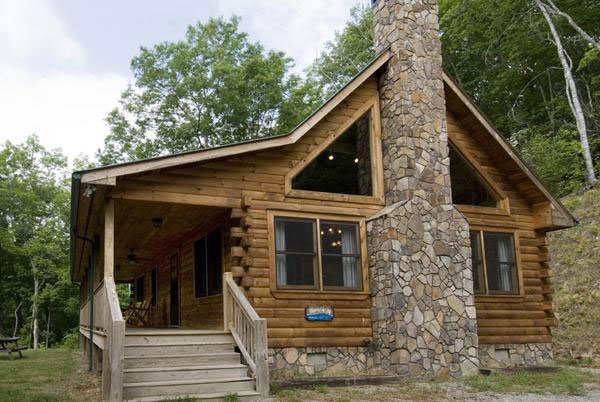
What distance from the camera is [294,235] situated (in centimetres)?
1055

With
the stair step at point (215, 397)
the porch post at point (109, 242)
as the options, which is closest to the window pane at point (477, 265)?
the stair step at point (215, 397)

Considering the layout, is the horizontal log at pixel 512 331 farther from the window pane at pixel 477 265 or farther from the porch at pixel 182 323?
the porch at pixel 182 323

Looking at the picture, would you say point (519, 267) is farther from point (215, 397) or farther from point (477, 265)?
point (215, 397)

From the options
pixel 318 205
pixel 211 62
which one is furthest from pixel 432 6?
pixel 211 62

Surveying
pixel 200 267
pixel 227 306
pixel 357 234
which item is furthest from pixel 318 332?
pixel 200 267

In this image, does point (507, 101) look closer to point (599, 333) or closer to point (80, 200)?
point (599, 333)

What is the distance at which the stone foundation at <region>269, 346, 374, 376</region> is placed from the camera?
9.90m

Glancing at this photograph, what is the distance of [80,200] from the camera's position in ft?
30.5

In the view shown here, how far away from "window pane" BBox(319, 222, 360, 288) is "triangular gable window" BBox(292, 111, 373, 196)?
735 mm

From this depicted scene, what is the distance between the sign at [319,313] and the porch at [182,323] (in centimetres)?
138

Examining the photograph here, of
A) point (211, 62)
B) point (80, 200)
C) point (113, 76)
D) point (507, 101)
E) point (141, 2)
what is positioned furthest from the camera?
point (113, 76)

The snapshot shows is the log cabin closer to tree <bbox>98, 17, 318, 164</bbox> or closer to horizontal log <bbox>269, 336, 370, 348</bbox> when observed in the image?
horizontal log <bbox>269, 336, 370, 348</bbox>

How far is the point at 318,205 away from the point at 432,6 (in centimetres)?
495

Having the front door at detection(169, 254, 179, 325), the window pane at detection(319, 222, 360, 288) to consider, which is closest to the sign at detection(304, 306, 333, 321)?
the window pane at detection(319, 222, 360, 288)
